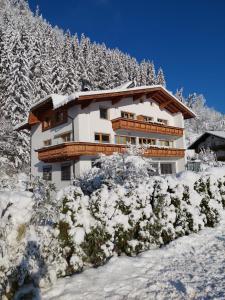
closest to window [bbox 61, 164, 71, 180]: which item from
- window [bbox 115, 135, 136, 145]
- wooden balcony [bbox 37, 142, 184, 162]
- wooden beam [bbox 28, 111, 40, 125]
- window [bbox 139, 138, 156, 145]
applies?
wooden balcony [bbox 37, 142, 184, 162]

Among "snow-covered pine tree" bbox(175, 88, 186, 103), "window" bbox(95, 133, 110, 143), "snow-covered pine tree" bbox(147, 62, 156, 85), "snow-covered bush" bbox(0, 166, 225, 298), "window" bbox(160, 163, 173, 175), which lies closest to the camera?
"snow-covered bush" bbox(0, 166, 225, 298)

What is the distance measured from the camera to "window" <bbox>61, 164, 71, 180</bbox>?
81.9ft

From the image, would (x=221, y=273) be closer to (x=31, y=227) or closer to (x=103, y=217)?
(x=103, y=217)

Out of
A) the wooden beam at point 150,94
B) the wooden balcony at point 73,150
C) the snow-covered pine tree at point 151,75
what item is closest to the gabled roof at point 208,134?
the wooden beam at point 150,94

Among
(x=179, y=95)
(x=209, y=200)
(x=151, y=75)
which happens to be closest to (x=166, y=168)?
(x=209, y=200)

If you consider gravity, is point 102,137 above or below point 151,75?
below

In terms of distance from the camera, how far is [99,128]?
26.0 meters

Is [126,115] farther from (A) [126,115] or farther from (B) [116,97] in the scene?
(B) [116,97]

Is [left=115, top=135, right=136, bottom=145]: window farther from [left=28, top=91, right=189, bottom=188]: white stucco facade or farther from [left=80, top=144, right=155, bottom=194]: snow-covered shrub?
[left=80, top=144, right=155, bottom=194]: snow-covered shrub

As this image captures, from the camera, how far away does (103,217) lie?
8391 mm

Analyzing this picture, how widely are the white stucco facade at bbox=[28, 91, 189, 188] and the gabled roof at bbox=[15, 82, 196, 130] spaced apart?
23.2 inches

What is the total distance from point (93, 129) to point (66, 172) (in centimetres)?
Answer: 481

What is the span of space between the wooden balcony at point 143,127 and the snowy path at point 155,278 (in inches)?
732

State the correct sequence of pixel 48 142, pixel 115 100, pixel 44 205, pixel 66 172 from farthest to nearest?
pixel 48 142 < pixel 115 100 < pixel 66 172 < pixel 44 205
